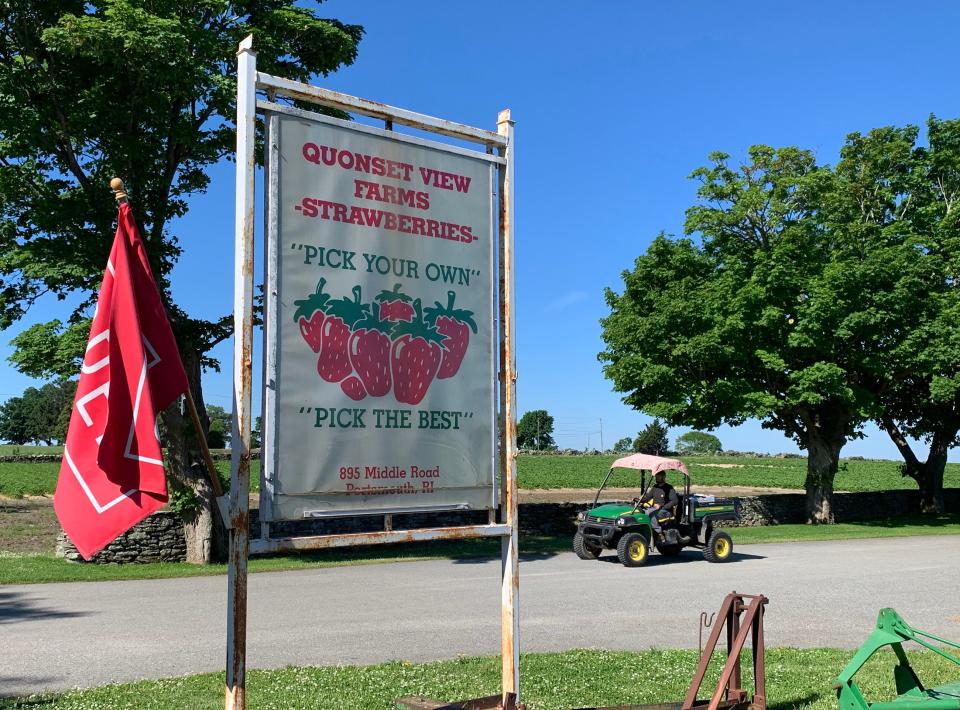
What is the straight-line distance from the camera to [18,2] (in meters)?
16.5

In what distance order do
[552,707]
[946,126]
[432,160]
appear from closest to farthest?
[432,160] < [552,707] < [946,126]

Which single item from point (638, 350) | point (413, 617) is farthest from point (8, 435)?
point (413, 617)

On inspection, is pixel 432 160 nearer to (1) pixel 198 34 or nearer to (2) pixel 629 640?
(2) pixel 629 640

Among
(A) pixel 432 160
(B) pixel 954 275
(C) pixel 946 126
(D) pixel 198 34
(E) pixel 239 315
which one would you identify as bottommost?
(E) pixel 239 315

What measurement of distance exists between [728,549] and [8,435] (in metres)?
174

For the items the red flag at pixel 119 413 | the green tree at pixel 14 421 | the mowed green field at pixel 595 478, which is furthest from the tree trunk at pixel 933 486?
the green tree at pixel 14 421

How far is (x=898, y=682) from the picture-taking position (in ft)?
17.8

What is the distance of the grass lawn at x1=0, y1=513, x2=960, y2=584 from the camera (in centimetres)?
1638

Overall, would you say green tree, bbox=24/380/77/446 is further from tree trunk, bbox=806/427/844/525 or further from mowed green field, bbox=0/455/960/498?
tree trunk, bbox=806/427/844/525

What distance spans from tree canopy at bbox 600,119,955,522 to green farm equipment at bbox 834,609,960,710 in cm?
2284

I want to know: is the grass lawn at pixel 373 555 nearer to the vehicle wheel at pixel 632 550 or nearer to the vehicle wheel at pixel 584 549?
the vehicle wheel at pixel 584 549

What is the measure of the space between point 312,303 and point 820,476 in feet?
93.1

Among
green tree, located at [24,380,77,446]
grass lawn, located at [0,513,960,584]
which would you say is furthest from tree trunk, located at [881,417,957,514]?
green tree, located at [24,380,77,446]

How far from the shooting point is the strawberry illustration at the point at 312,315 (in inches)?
193
